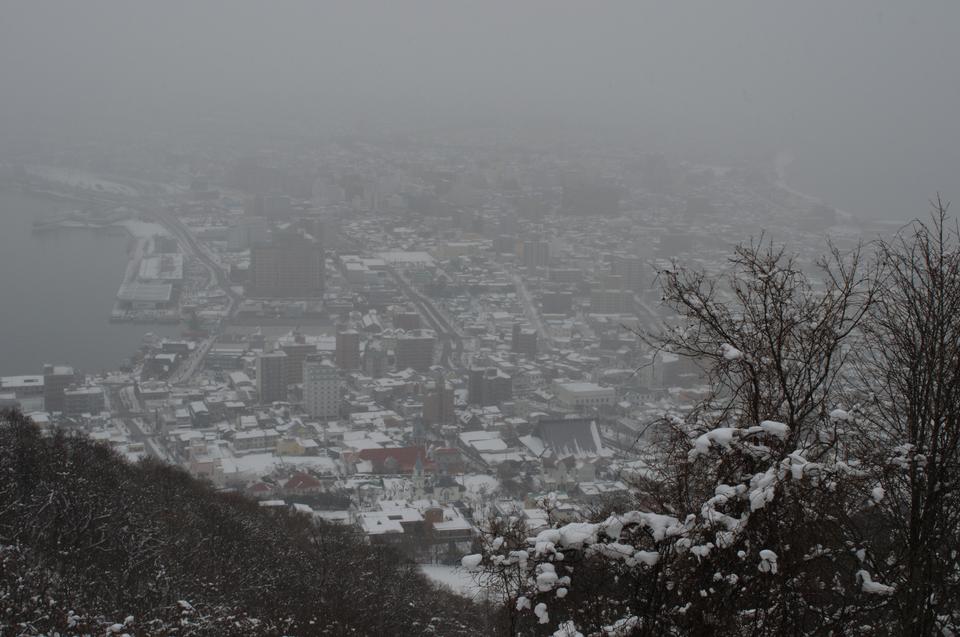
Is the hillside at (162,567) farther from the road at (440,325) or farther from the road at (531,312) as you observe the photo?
the road at (531,312)

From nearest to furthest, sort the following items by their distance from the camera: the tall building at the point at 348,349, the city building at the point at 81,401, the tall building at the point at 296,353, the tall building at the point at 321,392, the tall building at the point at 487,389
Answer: the city building at the point at 81,401 < the tall building at the point at 321,392 < the tall building at the point at 487,389 < the tall building at the point at 296,353 < the tall building at the point at 348,349

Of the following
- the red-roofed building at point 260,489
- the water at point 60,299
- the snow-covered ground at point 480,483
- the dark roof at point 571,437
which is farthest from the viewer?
the water at point 60,299

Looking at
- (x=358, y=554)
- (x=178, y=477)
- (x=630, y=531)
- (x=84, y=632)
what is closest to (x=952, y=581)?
(x=630, y=531)

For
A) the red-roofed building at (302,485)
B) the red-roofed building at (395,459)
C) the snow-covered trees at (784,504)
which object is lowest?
the red-roofed building at (395,459)

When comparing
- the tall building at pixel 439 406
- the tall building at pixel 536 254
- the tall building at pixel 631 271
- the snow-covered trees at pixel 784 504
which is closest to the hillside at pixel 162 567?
the snow-covered trees at pixel 784 504

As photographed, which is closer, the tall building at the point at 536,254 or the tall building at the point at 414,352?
the tall building at the point at 414,352

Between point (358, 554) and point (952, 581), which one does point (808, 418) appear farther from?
point (358, 554)

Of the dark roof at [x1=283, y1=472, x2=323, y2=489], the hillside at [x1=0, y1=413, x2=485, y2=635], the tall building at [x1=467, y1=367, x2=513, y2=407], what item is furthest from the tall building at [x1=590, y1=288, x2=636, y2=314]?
the hillside at [x1=0, y1=413, x2=485, y2=635]

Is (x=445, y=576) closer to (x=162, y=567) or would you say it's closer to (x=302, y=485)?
(x=162, y=567)

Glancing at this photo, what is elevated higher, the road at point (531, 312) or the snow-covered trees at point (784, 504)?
the snow-covered trees at point (784, 504)
